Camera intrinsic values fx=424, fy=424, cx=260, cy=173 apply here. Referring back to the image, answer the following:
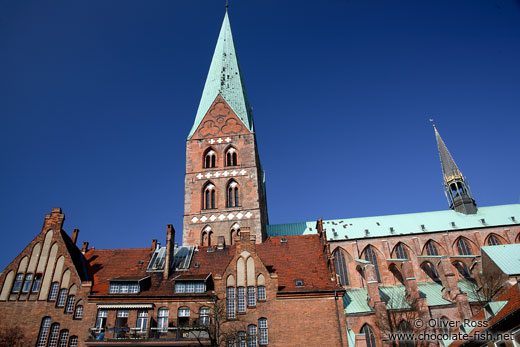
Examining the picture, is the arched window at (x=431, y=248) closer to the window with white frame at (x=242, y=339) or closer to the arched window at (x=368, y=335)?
the arched window at (x=368, y=335)

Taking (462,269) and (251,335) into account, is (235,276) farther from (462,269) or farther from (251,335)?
(462,269)

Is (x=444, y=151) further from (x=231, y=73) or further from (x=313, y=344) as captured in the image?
(x=313, y=344)

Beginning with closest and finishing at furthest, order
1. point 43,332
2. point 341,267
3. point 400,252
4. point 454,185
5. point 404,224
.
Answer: point 43,332 → point 341,267 → point 400,252 → point 404,224 → point 454,185

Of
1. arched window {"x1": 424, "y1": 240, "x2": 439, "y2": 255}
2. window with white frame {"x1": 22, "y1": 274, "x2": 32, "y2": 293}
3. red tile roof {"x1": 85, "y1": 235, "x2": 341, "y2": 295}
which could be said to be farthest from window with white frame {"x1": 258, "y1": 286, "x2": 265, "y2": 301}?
arched window {"x1": 424, "y1": 240, "x2": 439, "y2": 255}

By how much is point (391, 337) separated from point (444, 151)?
1873 inches

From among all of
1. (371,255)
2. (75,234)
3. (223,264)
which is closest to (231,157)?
(223,264)

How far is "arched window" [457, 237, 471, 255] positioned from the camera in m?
53.1

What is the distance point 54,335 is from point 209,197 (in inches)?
872

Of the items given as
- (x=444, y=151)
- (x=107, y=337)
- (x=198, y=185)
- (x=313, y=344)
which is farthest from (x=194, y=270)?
(x=444, y=151)

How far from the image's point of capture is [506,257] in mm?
42188

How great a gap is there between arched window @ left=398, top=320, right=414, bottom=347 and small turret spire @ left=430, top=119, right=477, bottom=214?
95.2 ft

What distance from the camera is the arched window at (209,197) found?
1833 inches

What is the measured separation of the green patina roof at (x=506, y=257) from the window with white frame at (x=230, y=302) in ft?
87.6

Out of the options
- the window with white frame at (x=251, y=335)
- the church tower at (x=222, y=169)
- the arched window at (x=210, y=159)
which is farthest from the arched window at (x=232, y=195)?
the window with white frame at (x=251, y=335)
